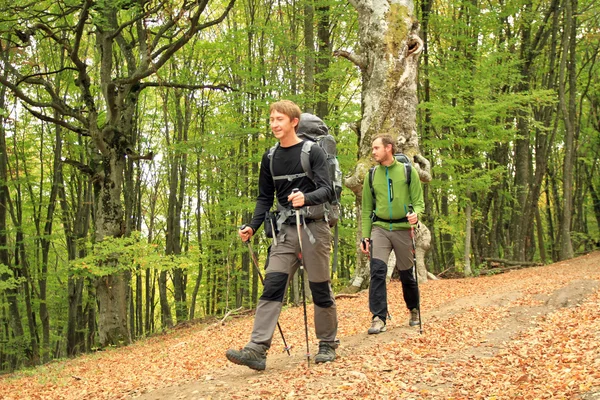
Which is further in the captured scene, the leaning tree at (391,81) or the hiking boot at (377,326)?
the leaning tree at (391,81)

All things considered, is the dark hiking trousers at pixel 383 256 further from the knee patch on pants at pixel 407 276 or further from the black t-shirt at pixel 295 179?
the black t-shirt at pixel 295 179

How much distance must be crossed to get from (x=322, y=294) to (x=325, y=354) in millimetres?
527

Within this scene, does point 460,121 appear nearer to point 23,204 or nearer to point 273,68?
point 273,68

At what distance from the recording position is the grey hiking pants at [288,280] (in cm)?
455

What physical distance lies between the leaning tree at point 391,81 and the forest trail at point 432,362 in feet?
10.8

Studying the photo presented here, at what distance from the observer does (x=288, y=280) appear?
4.64m

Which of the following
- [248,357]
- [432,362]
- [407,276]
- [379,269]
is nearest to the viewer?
[248,357]

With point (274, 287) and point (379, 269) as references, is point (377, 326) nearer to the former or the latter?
point (379, 269)

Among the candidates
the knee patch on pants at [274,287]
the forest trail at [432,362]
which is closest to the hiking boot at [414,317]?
the forest trail at [432,362]

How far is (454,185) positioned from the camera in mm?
15422

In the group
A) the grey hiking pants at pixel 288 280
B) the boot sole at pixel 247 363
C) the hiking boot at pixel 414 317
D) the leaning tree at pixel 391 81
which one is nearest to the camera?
the boot sole at pixel 247 363

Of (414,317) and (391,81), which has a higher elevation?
(391,81)

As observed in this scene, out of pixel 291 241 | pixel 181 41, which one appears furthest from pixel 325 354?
pixel 181 41

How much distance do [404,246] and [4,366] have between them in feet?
84.6
